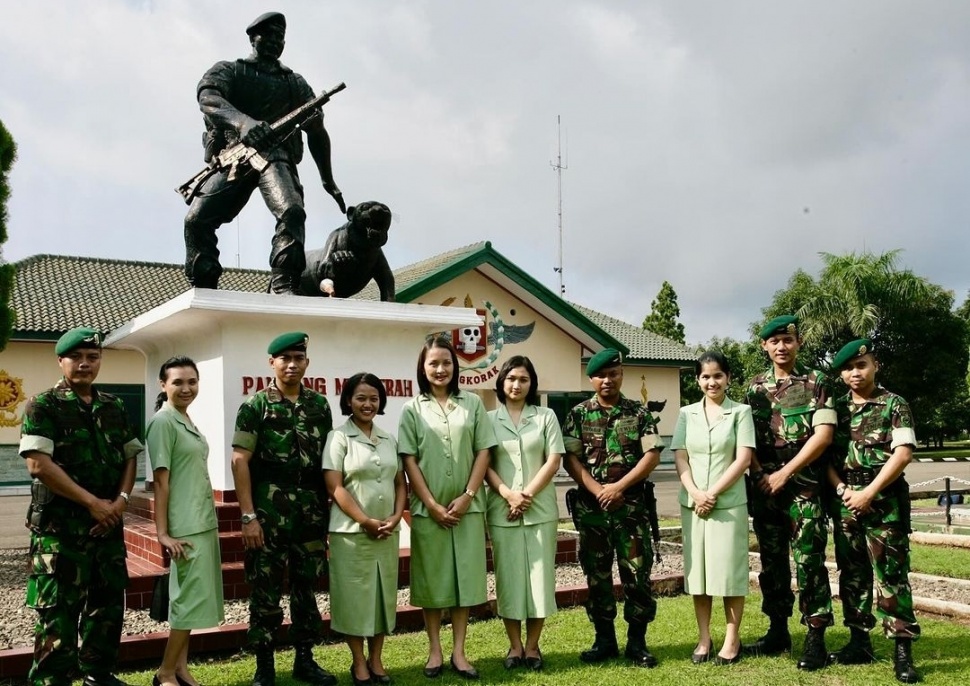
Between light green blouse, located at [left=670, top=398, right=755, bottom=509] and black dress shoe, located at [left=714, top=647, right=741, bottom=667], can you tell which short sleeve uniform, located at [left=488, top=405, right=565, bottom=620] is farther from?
black dress shoe, located at [left=714, top=647, right=741, bottom=667]

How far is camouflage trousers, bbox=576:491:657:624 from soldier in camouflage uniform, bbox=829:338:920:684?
97cm

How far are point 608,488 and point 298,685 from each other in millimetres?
1761

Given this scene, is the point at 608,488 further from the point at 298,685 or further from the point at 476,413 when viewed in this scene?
the point at 298,685

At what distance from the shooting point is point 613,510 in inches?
171

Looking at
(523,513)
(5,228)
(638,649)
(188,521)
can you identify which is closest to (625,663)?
(638,649)

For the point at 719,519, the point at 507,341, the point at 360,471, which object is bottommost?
the point at 719,519

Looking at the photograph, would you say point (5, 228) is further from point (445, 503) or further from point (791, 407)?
point (791, 407)

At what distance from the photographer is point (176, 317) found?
5.81 metres

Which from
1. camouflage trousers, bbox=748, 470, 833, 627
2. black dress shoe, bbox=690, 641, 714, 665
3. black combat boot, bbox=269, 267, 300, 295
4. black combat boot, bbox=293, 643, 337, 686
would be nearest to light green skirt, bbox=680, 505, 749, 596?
camouflage trousers, bbox=748, 470, 833, 627

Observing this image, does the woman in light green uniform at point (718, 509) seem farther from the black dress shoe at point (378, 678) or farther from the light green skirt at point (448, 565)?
the black dress shoe at point (378, 678)

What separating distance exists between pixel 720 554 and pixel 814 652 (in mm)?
646

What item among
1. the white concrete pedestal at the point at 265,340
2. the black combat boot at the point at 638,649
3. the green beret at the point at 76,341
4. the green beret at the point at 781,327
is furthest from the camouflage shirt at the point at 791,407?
the green beret at the point at 76,341

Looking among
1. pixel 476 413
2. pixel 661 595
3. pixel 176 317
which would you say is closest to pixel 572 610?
pixel 661 595

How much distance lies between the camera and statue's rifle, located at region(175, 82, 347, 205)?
602 centimetres
